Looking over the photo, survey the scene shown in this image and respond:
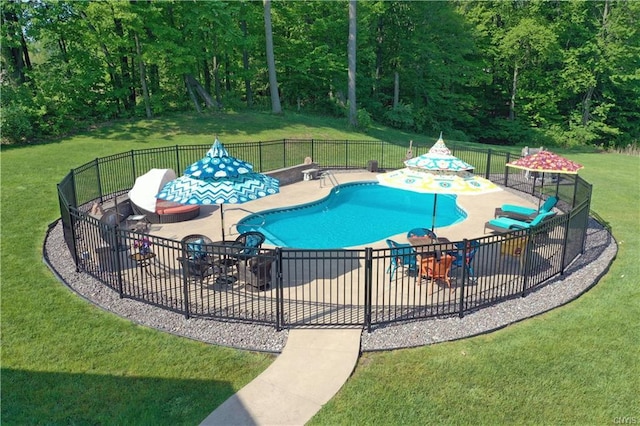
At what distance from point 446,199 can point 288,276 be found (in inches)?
448

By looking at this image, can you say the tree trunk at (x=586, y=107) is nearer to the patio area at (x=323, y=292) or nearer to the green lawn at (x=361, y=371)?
the patio area at (x=323, y=292)

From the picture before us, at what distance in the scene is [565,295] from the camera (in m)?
9.27

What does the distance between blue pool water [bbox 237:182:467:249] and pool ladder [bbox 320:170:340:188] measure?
1.81 ft

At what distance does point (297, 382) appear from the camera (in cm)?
663

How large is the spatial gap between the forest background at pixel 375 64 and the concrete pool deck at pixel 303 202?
49.4ft

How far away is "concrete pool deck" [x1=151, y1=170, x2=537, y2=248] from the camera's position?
13.0 meters

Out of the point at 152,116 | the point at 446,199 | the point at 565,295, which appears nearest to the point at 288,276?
the point at 565,295

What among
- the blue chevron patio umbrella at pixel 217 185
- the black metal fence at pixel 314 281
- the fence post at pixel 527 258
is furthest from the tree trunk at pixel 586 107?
the blue chevron patio umbrella at pixel 217 185

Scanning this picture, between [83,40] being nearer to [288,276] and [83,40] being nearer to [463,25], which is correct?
[288,276]

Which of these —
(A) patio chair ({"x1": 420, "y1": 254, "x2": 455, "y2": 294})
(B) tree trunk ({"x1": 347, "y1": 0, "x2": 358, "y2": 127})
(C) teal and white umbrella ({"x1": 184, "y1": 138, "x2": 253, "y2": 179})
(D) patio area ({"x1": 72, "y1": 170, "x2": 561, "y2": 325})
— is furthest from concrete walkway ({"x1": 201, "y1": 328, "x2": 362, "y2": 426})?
(B) tree trunk ({"x1": 347, "y1": 0, "x2": 358, "y2": 127})

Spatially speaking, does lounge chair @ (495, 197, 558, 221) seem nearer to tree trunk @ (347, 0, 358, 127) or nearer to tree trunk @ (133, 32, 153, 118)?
tree trunk @ (347, 0, 358, 127)

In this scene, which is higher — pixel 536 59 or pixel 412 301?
pixel 536 59

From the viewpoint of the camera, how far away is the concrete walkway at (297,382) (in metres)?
5.96

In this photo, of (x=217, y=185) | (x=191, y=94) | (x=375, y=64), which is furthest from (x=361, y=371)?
(x=375, y=64)
